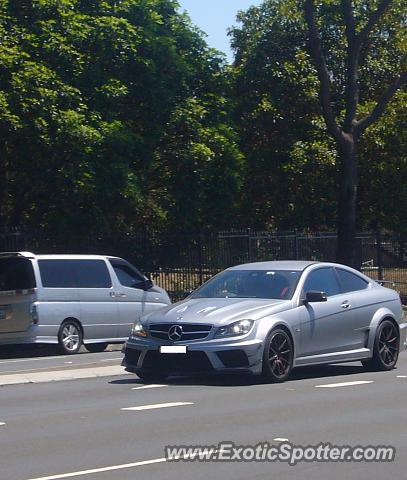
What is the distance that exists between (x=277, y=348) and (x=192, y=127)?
16984mm

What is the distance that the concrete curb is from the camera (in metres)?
14.8

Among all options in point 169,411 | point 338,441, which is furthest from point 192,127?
point 338,441

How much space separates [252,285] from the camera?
14531 mm

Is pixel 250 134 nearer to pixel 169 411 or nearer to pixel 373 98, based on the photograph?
pixel 373 98

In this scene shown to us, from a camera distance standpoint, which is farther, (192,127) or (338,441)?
(192,127)

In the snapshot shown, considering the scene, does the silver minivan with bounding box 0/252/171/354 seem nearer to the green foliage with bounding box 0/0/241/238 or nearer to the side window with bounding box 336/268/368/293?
the green foliage with bounding box 0/0/241/238

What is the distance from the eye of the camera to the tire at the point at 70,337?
801 inches

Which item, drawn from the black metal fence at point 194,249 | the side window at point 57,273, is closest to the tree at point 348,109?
the black metal fence at point 194,249

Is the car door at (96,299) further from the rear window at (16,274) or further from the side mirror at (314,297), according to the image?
the side mirror at (314,297)

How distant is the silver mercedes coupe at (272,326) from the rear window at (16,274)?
6060 millimetres

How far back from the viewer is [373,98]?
36.2 m

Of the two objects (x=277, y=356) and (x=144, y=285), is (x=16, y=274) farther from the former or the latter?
(x=277, y=356)

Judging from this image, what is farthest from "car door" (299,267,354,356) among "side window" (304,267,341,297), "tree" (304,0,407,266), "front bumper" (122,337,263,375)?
"tree" (304,0,407,266)

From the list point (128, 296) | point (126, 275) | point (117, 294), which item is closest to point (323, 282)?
point (117, 294)
